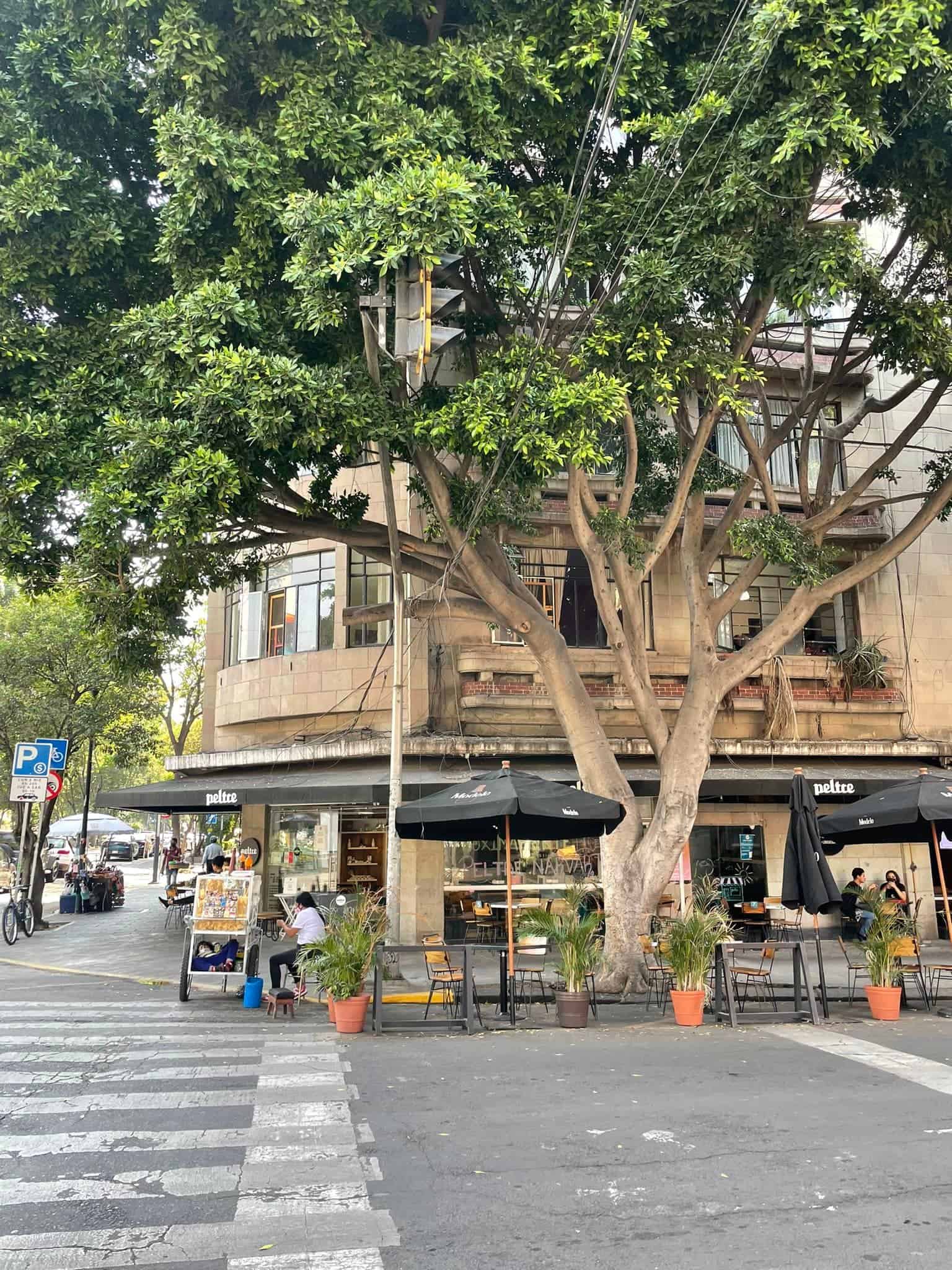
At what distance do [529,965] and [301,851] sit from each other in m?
7.00

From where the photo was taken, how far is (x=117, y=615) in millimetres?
12781

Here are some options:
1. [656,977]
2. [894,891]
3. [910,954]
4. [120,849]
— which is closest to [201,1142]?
[656,977]

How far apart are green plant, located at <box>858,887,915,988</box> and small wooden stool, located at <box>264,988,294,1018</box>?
6.96 m

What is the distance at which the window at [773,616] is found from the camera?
21.7m

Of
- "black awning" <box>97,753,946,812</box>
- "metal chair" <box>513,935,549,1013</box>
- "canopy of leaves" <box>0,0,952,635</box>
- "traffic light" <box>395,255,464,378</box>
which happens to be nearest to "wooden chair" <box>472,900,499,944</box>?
"metal chair" <box>513,935,549,1013</box>

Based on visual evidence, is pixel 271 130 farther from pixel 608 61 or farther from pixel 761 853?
pixel 761 853

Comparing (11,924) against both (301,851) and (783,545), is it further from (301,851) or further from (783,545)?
(783,545)

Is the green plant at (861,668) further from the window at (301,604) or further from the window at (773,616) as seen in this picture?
the window at (301,604)

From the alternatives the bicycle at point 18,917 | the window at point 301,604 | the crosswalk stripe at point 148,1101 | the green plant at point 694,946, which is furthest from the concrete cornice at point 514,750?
the crosswalk stripe at point 148,1101

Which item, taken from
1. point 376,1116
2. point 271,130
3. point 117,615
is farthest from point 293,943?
point 271,130

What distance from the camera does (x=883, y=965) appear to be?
12031 mm

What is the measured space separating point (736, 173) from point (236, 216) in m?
5.43

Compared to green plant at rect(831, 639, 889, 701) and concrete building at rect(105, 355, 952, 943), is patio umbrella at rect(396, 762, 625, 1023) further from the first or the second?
green plant at rect(831, 639, 889, 701)

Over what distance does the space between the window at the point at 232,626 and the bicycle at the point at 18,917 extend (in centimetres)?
645
